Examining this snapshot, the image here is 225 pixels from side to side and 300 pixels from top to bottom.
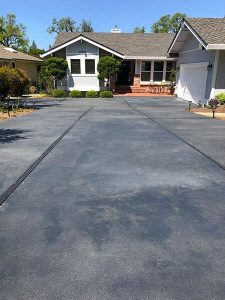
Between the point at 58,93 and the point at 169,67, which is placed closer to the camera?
the point at 58,93

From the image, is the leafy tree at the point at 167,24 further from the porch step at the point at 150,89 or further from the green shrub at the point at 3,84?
the green shrub at the point at 3,84

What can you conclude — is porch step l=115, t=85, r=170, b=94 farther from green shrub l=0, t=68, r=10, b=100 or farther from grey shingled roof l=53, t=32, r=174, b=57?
green shrub l=0, t=68, r=10, b=100

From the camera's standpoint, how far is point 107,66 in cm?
2703

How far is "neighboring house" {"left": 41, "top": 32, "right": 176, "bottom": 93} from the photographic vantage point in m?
28.4

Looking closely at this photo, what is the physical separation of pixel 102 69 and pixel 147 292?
26047 mm

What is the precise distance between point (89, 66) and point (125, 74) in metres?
5.02

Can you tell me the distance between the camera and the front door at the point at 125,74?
3166 cm

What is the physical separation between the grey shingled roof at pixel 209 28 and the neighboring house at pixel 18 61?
61.8 ft

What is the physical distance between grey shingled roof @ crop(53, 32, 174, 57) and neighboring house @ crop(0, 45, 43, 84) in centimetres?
453

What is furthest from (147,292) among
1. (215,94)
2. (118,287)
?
(215,94)

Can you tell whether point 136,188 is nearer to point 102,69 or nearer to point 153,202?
point 153,202

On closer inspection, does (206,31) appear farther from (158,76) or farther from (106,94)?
(158,76)

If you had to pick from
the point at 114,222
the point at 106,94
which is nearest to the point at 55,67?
the point at 106,94

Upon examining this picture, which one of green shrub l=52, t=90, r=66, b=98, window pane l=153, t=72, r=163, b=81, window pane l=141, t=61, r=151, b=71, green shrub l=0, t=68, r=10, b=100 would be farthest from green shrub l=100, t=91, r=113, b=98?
green shrub l=0, t=68, r=10, b=100
